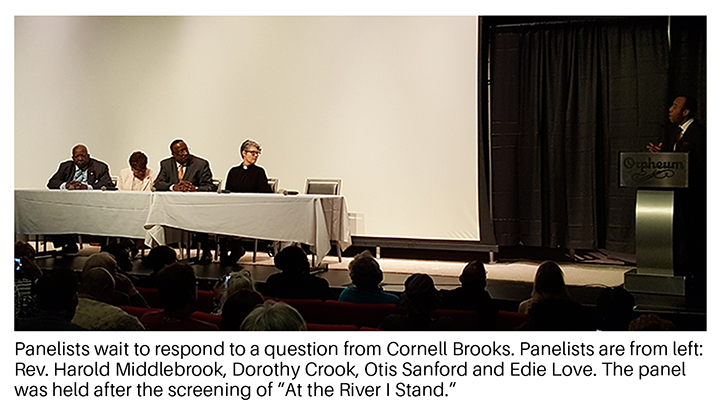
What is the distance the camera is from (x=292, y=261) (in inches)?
132

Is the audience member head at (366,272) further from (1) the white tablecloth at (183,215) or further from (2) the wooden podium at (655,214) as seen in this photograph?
(1) the white tablecloth at (183,215)

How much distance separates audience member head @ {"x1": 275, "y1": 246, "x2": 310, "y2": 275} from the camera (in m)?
3.34

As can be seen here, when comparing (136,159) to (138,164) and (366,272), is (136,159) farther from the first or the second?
(366,272)

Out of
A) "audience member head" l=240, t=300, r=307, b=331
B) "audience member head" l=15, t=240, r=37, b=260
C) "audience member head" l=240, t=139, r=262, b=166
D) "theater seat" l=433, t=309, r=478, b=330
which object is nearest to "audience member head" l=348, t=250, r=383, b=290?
"theater seat" l=433, t=309, r=478, b=330

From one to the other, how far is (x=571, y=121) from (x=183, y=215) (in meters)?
3.43

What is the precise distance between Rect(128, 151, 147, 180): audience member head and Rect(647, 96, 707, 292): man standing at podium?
4.16m

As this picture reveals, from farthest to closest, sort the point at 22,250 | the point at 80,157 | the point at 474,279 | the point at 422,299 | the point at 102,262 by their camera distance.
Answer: the point at 80,157, the point at 22,250, the point at 102,262, the point at 474,279, the point at 422,299

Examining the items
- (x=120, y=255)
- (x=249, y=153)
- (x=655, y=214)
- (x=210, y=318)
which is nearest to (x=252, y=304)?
(x=210, y=318)

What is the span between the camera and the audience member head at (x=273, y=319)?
6.68 ft

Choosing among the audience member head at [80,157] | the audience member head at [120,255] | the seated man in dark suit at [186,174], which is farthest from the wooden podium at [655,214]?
the audience member head at [80,157]

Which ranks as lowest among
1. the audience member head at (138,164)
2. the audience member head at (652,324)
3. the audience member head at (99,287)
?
the audience member head at (652,324)

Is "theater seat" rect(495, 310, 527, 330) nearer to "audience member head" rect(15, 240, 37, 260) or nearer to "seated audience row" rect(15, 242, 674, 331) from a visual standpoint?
"seated audience row" rect(15, 242, 674, 331)

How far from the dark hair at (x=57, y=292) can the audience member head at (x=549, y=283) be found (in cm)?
167
